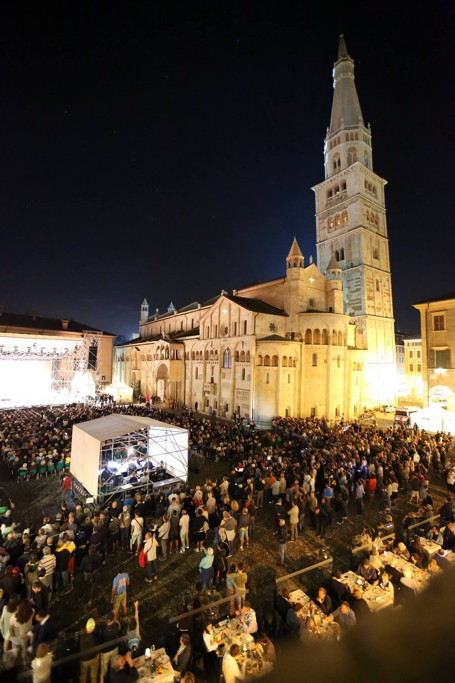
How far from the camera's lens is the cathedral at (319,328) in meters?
31.5

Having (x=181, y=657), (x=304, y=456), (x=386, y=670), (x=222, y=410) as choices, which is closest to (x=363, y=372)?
(x=222, y=410)

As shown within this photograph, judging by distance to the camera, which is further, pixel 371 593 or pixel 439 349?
pixel 439 349

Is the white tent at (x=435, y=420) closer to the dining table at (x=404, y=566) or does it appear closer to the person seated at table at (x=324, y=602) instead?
the dining table at (x=404, y=566)

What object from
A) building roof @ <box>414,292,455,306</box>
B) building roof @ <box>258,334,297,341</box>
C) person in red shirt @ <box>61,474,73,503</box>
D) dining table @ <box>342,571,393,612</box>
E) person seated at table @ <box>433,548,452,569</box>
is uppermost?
building roof @ <box>414,292,455,306</box>

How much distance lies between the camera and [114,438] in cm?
1376

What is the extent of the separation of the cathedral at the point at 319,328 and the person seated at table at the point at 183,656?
25.1 m

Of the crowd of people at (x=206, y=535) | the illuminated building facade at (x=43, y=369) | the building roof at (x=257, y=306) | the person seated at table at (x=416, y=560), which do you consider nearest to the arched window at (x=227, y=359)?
the building roof at (x=257, y=306)

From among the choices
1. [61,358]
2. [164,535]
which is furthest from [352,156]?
[164,535]

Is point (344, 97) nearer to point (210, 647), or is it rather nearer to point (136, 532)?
point (136, 532)

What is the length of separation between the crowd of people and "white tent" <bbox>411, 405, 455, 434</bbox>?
11.4ft

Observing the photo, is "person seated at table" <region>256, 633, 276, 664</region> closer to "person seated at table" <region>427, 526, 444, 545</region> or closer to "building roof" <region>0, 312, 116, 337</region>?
"person seated at table" <region>427, 526, 444, 545</region>

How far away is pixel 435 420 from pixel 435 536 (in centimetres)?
1540

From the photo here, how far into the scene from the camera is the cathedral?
3147cm

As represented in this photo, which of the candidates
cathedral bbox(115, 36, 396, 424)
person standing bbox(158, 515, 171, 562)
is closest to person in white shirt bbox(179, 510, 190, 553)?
person standing bbox(158, 515, 171, 562)
